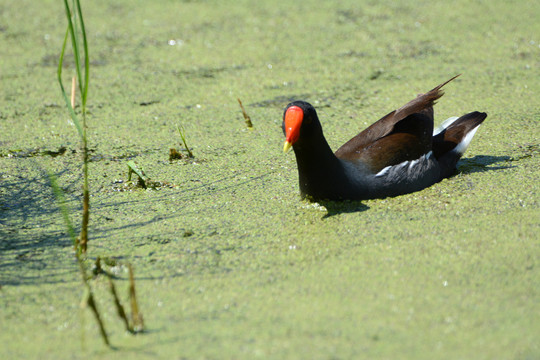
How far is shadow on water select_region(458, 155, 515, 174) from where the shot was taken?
6.48 ft

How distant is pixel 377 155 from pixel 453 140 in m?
0.35

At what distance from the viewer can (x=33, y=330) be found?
121 cm

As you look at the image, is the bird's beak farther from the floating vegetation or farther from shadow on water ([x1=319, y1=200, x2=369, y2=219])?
the floating vegetation

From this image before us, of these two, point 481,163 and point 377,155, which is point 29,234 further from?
point 481,163

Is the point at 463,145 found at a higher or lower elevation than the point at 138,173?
higher

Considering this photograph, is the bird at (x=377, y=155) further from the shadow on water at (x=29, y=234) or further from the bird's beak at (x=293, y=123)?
the shadow on water at (x=29, y=234)

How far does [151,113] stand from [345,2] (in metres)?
1.57

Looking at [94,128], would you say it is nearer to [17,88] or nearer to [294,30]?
[17,88]

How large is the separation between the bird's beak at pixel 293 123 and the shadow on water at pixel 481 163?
66cm

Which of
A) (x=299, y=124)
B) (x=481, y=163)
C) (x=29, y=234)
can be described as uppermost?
(x=299, y=124)

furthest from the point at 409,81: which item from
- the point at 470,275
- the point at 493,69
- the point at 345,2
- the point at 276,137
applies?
the point at 470,275

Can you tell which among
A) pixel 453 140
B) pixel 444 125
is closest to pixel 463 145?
pixel 453 140

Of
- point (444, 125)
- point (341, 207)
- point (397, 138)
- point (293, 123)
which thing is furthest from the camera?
point (444, 125)

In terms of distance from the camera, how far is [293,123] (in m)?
1.62
